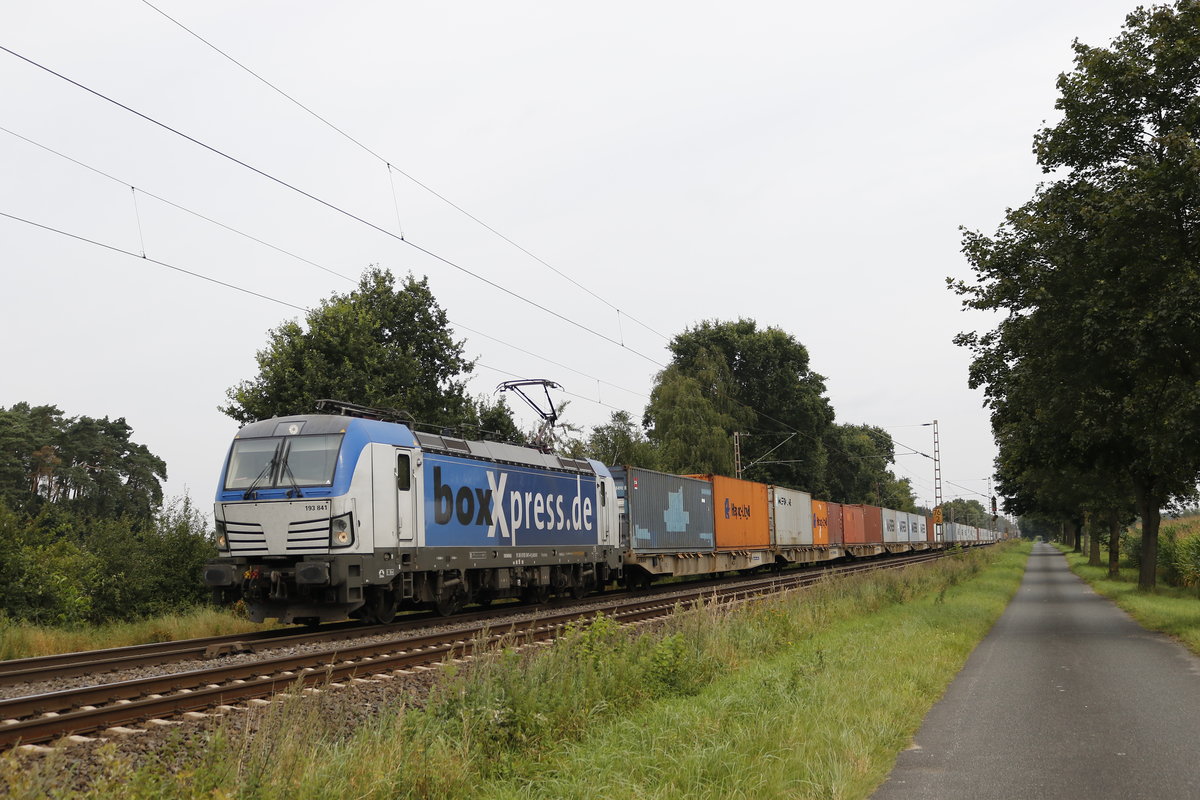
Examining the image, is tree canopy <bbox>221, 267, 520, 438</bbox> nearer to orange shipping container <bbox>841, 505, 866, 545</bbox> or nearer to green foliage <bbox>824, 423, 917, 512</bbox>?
orange shipping container <bbox>841, 505, 866, 545</bbox>

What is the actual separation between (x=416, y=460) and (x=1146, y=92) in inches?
615

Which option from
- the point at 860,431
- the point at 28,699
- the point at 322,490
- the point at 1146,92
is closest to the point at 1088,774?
the point at 28,699

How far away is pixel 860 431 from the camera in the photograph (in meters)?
132

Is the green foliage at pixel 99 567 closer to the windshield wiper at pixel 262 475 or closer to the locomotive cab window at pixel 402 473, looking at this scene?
the windshield wiper at pixel 262 475

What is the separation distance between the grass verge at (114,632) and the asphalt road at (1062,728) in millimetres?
13660

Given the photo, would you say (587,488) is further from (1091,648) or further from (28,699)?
(28,699)

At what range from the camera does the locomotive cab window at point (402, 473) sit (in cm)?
1709

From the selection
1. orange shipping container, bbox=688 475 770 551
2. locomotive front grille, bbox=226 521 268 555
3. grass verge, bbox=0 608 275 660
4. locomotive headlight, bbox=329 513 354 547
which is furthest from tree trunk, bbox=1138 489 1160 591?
locomotive front grille, bbox=226 521 268 555

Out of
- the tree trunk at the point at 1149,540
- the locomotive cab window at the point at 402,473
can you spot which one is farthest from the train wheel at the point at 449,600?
the tree trunk at the point at 1149,540

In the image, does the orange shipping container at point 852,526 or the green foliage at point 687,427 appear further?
the green foliage at point 687,427

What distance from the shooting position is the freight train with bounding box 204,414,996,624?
1571cm

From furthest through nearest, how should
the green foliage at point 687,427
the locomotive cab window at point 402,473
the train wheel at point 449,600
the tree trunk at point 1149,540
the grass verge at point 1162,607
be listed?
1. the green foliage at point 687,427
2. the tree trunk at point 1149,540
3. the train wheel at point 449,600
4. the locomotive cab window at point 402,473
5. the grass verge at point 1162,607

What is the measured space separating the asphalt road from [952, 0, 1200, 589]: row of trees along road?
5242 mm

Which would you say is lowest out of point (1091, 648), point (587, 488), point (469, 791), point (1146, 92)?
point (1091, 648)
